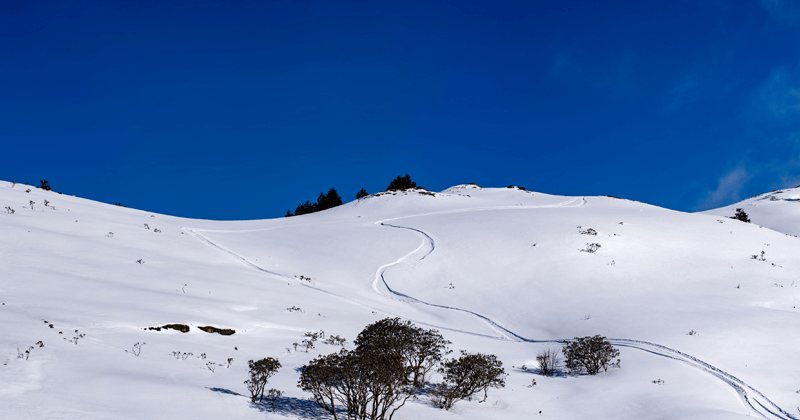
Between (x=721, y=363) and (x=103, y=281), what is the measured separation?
23.2m

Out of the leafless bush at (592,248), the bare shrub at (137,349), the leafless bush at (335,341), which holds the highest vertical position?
the leafless bush at (592,248)

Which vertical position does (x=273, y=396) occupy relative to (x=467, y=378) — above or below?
below

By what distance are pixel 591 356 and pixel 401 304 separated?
36.1 ft

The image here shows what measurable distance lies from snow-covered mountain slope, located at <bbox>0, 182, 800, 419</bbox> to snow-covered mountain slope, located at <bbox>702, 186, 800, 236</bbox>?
27.5m

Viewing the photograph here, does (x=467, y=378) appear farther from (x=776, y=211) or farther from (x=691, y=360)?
(x=776, y=211)

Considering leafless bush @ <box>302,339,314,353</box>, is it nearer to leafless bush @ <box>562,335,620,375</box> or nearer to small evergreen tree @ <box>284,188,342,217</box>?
leafless bush @ <box>562,335,620,375</box>

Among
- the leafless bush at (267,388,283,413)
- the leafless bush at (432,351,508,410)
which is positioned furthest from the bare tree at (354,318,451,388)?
the leafless bush at (267,388,283,413)

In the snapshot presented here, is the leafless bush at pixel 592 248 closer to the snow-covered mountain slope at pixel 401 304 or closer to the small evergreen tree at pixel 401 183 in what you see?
the snow-covered mountain slope at pixel 401 304

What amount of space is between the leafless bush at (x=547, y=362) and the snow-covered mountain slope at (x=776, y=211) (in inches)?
2064

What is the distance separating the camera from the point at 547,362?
16.5 m

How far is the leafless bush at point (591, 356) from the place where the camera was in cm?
1527

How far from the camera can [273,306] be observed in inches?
729

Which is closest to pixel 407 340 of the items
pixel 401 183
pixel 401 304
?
pixel 401 304

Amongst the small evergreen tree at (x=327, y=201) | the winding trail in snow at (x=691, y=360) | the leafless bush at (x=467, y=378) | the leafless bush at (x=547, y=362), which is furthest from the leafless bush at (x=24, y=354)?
the small evergreen tree at (x=327, y=201)
